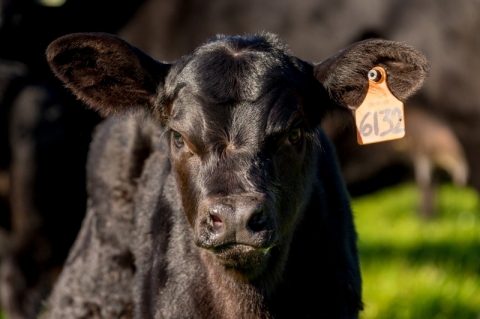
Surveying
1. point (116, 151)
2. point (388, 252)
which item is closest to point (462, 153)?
point (388, 252)

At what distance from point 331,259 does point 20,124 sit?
458cm

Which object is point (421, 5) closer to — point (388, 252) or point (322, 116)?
point (388, 252)

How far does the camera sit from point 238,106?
4195 millimetres

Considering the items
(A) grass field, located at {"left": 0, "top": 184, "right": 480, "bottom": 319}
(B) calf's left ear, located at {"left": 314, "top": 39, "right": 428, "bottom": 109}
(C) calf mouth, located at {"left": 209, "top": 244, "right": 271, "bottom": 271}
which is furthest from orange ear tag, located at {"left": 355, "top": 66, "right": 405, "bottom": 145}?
(A) grass field, located at {"left": 0, "top": 184, "right": 480, "bottom": 319}

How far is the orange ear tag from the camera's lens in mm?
4473

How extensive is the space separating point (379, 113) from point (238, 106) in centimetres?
72

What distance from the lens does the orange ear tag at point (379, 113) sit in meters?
4.47

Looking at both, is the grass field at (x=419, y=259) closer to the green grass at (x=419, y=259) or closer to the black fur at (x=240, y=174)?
the green grass at (x=419, y=259)

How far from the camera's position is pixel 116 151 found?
5.75m

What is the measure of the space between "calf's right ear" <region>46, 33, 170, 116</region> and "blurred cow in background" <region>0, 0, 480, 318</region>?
3.76 m

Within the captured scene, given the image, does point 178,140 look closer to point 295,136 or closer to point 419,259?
point 295,136

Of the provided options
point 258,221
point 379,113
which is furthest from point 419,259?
point 258,221

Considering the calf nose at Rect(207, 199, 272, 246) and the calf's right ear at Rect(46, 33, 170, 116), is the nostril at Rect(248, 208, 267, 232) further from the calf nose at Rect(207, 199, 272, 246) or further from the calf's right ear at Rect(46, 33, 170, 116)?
the calf's right ear at Rect(46, 33, 170, 116)

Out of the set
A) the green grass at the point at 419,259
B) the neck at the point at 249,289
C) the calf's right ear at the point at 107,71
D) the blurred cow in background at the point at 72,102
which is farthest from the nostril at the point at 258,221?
the blurred cow in background at the point at 72,102
